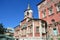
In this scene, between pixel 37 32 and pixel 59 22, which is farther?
pixel 37 32

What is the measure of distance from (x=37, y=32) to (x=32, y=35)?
4.45 ft

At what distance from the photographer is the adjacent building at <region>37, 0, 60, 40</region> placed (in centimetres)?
2986

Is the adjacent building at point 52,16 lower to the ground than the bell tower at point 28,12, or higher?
lower

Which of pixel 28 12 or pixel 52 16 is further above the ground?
pixel 28 12

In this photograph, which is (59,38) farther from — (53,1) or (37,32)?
(53,1)

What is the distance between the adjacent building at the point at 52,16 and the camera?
29.9 m

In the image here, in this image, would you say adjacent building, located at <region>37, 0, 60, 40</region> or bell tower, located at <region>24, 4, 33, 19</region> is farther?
bell tower, located at <region>24, 4, 33, 19</region>

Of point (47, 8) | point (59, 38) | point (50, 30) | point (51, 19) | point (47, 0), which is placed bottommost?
point (59, 38)

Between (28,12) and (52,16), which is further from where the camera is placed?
(28,12)

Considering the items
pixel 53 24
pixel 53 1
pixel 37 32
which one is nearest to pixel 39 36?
pixel 37 32

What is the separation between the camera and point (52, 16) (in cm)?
3155

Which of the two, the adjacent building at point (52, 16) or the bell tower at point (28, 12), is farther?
the bell tower at point (28, 12)

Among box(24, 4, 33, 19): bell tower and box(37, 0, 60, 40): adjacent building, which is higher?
box(24, 4, 33, 19): bell tower

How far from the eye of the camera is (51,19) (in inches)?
1247
